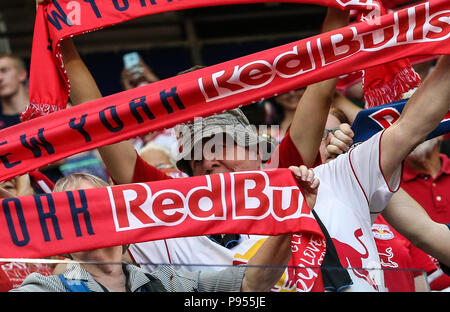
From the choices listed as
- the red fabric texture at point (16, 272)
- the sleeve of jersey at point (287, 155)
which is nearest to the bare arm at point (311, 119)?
the sleeve of jersey at point (287, 155)

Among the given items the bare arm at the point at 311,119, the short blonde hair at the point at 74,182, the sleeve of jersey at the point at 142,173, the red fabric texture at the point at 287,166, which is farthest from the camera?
the sleeve of jersey at the point at 142,173

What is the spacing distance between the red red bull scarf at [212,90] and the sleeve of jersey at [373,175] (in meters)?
0.28

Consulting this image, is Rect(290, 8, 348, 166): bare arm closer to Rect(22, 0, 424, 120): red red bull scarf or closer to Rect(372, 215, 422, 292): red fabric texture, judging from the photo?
Rect(22, 0, 424, 120): red red bull scarf

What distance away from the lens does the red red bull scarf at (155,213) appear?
2057 mm

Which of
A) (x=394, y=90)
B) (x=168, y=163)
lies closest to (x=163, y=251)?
(x=394, y=90)

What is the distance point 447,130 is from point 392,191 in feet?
1.42

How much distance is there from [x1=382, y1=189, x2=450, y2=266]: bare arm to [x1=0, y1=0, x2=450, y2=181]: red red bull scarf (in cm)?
50

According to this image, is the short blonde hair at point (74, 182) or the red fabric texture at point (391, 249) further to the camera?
the red fabric texture at point (391, 249)

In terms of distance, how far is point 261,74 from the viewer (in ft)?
7.81

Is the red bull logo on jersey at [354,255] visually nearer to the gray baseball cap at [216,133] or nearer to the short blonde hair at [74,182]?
the gray baseball cap at [216,133]

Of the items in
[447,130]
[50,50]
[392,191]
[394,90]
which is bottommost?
[392,191]

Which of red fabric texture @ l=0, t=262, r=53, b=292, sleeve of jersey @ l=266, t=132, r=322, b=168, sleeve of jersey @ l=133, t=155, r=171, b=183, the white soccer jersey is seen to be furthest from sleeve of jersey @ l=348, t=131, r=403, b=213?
red fabric texture @ l=0, t=262, r=53, b=292

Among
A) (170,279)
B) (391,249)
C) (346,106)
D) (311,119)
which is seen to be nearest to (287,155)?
(311,119)

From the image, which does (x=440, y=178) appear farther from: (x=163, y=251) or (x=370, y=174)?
(x=163, y=251)
